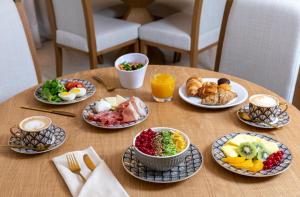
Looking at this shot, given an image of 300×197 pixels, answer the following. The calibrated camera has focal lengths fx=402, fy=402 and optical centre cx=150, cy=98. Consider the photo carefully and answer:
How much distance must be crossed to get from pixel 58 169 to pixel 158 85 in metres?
0.47

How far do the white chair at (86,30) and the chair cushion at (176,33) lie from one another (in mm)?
127

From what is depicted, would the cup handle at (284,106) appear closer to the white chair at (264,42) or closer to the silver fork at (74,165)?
the white chair at (264,42)

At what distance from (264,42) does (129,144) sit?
0.84 m

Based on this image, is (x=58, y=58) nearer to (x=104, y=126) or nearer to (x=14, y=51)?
(x=14, y=51)

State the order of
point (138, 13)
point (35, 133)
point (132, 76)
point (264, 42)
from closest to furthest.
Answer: point (35, 133)
point (132, 76)
point (264, 42)
point (138, 13)

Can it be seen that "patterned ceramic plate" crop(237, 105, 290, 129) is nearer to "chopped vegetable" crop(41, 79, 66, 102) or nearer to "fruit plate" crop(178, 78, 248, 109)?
"fruit plate" crop(178, 78, 248, 109)

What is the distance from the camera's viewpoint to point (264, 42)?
1.69m

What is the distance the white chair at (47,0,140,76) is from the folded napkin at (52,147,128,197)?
5.67ft

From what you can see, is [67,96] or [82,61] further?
[82,61]

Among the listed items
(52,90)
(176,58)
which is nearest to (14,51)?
(52,90)

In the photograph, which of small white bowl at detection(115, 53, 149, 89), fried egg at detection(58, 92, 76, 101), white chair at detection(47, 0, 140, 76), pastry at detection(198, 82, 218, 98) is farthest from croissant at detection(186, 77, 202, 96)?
white chair at detection(47, 0, 140, 76)

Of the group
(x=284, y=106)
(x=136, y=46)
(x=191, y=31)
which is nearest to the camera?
(x=284, y=106)

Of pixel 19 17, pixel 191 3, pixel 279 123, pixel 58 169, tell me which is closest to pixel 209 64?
pixel 191 3

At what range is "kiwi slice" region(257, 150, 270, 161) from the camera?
107 centimetres
